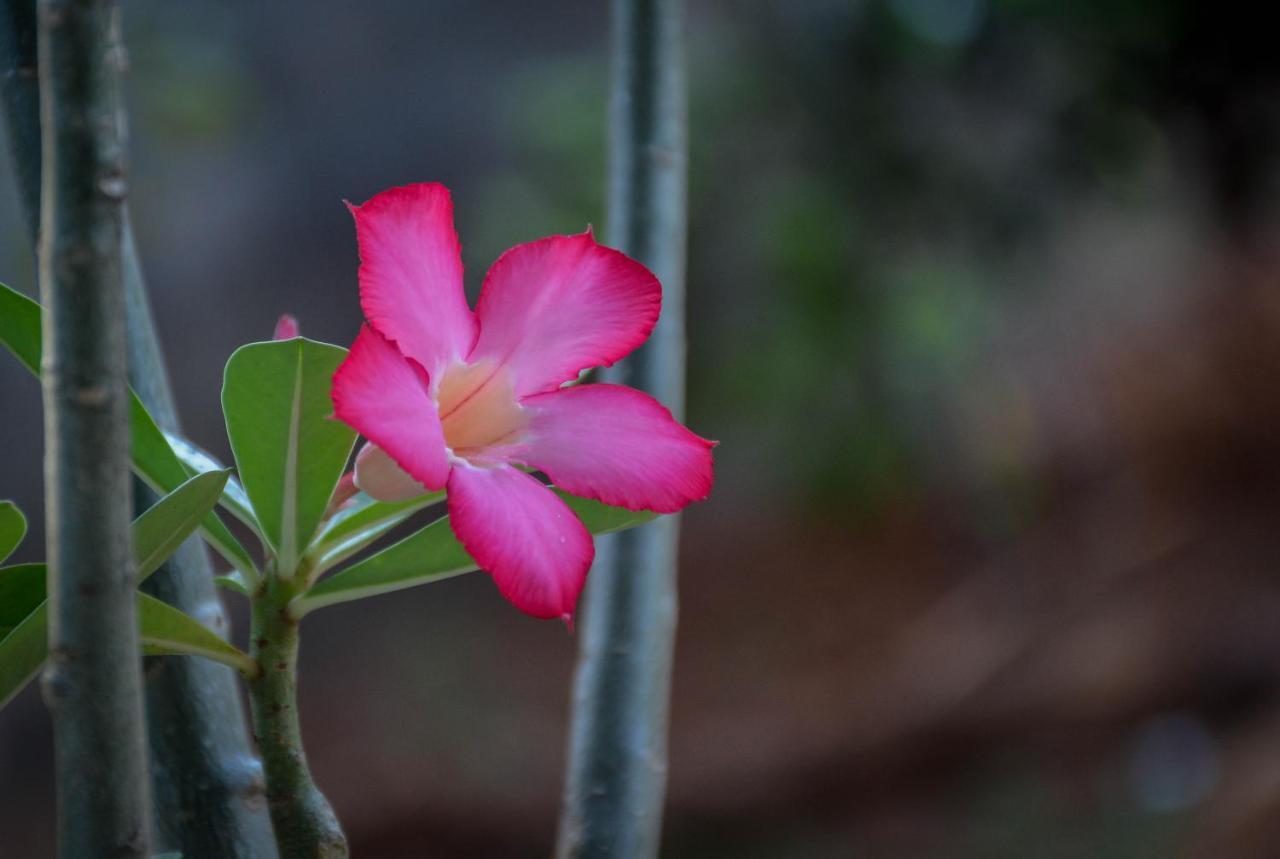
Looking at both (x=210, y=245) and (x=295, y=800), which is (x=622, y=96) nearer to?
(x=295, y=800)

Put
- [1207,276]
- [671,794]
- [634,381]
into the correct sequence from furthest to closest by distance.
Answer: [1207,276]
[671,794]
[634,381]

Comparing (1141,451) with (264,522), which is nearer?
(264,522)

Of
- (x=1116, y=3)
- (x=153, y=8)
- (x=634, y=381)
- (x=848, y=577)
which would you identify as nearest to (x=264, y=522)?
(x=634, y=381)

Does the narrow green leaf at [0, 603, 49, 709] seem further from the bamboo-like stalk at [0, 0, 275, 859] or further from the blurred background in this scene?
the blurred background

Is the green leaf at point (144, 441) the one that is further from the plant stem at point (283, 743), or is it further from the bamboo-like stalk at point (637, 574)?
the bamboo-like stalk at point (637, 574)

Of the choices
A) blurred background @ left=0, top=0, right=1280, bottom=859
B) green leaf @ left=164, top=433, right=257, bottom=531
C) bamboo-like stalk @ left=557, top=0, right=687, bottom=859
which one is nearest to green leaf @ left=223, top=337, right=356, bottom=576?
green leaf @ left=164, top=433, right=257, bottom=531

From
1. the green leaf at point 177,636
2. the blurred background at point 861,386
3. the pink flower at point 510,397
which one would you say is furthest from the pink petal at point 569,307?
the blurred background at point 861,386

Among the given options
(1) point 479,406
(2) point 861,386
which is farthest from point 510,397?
(2) point 861,386
